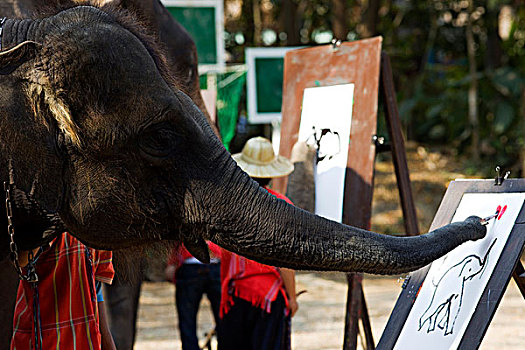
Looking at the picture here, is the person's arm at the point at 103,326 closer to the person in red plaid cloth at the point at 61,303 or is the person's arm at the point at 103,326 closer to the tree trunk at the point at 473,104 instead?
the person in red plaid cloth at the point at 61,303

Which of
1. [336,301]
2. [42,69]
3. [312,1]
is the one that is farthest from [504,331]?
[312,1]

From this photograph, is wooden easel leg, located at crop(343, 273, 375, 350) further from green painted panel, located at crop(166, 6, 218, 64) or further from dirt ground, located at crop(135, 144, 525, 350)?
green painted panel, located at crop(166, 6, 218, 64)

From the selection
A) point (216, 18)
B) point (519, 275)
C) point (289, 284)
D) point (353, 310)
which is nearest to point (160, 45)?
point (519, 275)

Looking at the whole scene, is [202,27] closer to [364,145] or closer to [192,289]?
[192,289]

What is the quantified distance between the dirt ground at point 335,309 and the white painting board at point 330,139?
234cm

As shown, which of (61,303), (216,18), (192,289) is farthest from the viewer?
(216,18)

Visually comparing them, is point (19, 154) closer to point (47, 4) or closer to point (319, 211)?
point (47, 4)

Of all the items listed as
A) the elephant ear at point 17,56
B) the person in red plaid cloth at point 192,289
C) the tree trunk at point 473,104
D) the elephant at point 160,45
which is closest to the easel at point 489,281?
the elephant at point 160,45

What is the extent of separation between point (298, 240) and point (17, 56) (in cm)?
77

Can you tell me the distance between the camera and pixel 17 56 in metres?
1.76

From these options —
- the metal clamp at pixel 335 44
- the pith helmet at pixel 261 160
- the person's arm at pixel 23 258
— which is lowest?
the pith helmet at pixel 261 160

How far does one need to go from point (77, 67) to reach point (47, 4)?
1.21ft

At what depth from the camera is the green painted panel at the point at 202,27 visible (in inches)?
323

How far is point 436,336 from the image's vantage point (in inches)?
108
